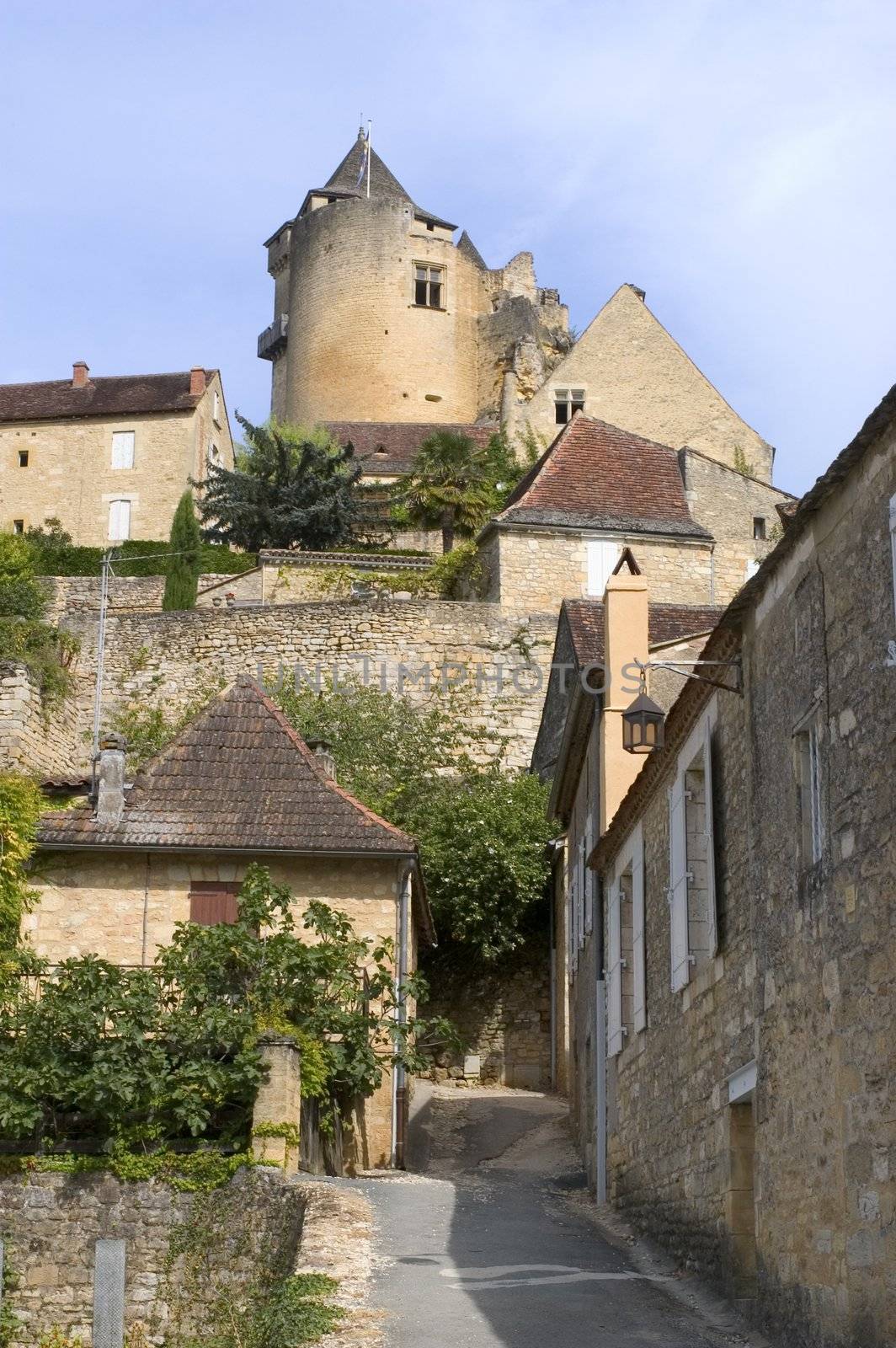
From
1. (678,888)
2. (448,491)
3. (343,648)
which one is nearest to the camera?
(678,888)

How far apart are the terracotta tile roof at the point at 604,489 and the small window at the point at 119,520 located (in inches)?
658

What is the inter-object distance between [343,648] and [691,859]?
20461 millimetres

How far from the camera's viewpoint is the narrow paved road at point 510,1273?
8.77 m

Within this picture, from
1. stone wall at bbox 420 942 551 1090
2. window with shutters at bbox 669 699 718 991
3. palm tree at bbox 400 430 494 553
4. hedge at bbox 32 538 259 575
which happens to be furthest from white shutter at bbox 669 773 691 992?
hedge at bbox 32 538 259 575

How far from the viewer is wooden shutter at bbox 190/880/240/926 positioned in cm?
1683

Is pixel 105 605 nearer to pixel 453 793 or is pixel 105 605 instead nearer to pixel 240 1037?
pixel 453 793

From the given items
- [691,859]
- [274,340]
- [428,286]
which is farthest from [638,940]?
[274,340]

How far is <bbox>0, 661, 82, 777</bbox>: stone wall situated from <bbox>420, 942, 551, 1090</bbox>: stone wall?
700cm

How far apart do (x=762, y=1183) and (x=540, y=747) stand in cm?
1909

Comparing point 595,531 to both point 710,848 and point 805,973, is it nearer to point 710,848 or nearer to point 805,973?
point 710,848

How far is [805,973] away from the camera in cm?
Answer: 786

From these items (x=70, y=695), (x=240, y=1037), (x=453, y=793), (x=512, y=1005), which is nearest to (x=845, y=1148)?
(x=240, y=1037)

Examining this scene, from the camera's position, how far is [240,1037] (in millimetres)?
13680

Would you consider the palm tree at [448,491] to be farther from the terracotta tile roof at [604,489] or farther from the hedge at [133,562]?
the hedge at [133,562]
